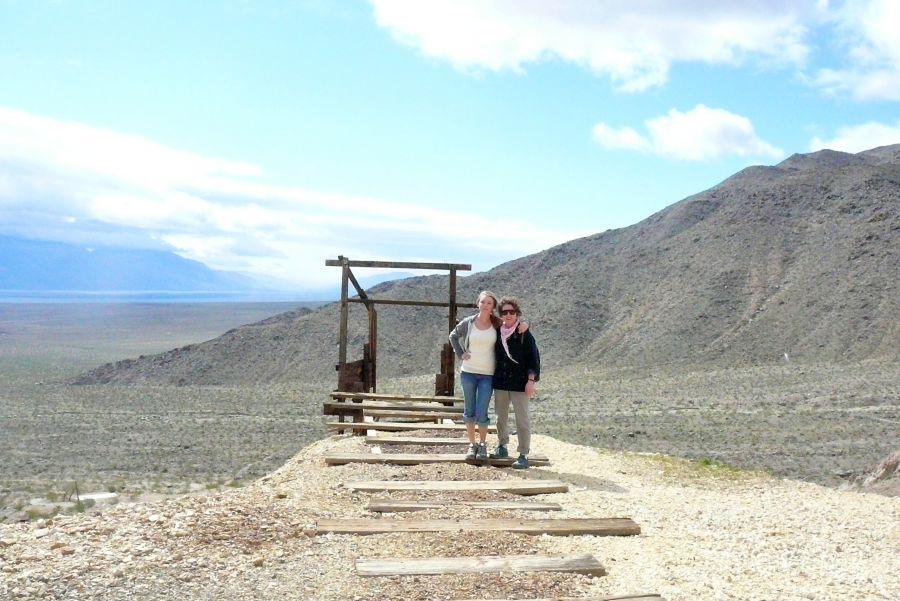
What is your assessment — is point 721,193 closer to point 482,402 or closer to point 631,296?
point 631,296

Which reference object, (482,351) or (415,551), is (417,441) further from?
(415,551)

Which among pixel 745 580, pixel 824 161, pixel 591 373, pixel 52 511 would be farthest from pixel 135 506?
pixel 824 161

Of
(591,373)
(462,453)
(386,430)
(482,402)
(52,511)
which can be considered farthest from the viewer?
(591,373)

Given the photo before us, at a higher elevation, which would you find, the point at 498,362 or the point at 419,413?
the point at 498,362

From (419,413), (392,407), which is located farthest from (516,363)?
(392,407)

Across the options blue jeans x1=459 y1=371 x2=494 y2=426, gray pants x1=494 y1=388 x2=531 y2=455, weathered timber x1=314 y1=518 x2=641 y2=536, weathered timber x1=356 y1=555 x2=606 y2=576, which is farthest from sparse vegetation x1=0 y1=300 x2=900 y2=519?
weathered timber x1=356 y1=555 x2=606 y2=576

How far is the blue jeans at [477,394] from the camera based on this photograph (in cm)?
839

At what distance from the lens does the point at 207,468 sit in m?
17.3

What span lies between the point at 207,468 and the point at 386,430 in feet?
25.3

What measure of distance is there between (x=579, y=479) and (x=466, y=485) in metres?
1.55

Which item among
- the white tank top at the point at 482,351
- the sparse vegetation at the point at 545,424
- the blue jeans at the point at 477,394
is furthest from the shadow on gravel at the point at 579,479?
the sparse vegetation at the point at 545,424

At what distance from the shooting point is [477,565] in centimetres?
501

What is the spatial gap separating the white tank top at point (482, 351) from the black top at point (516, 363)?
60mm

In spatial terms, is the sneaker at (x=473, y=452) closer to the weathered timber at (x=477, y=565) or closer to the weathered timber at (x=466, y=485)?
the weathered timber at (x=466, y=485)
